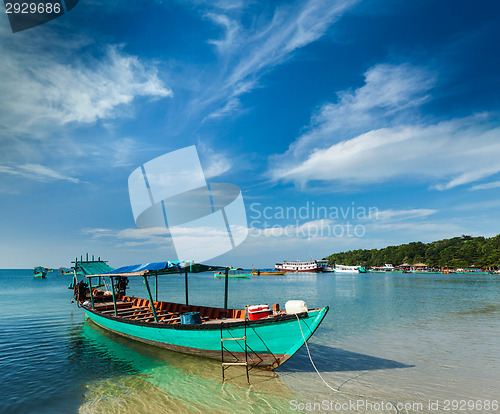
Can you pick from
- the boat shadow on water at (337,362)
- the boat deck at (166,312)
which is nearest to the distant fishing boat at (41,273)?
the boat deck at (166,312)

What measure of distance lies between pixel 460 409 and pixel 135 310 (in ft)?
53.4

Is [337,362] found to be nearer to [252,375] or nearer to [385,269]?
[252,375]

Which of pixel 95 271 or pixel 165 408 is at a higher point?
pixel 95 271

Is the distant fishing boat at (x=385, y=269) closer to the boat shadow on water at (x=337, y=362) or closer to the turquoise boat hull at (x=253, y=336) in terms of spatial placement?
the boat shadow on water at (x=337, y=362)

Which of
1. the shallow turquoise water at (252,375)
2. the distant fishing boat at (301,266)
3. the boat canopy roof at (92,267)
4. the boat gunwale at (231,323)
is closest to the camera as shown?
the shallow turquoise water at (252,375)

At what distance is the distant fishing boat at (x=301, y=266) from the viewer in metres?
142

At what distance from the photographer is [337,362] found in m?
12.2

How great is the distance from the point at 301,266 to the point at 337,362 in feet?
451

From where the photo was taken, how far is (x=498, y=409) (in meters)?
8.30

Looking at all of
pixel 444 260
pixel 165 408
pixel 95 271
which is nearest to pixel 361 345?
pixel 165 408

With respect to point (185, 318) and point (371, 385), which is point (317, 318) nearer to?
point (371, 385)

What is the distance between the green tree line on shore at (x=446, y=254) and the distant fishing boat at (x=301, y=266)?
4339 cm

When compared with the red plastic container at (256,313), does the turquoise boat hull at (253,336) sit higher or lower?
lower

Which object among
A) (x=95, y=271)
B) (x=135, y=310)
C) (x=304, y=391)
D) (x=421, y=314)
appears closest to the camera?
(x=304, y=391)
